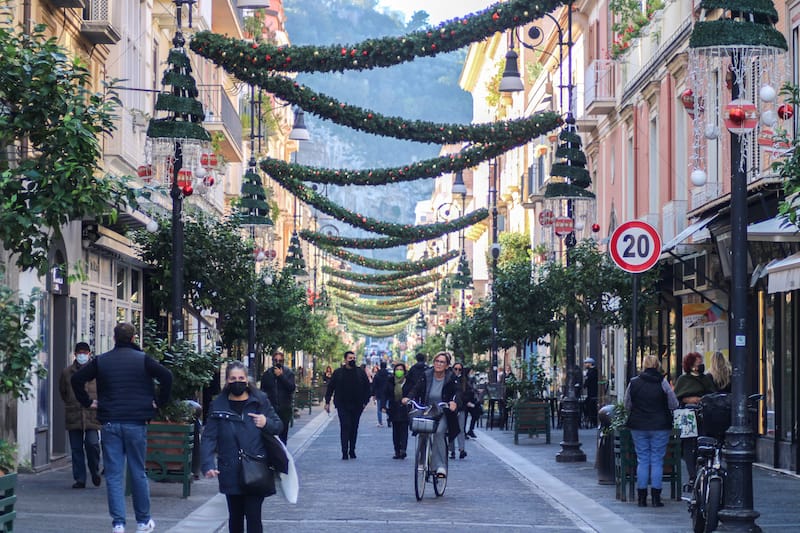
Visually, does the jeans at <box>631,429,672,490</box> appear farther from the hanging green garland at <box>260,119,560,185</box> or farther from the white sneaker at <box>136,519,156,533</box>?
the hanging green garland at <box>260,119,560,185</box>

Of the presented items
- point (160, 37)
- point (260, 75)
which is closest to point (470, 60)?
point (160, 37)

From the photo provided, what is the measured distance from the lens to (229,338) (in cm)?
3741

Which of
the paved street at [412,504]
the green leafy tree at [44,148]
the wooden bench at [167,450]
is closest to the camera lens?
the green leafy tree at [44,148]

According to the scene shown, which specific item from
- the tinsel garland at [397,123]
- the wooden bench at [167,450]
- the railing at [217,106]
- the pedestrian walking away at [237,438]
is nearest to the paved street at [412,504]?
the wooden bench at [167,450]

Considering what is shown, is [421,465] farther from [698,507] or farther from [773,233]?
[773,233]

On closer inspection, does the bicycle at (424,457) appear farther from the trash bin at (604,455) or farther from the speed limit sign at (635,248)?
the speed limit sign at (635,248)

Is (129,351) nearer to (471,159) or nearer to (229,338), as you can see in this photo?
(471,159)

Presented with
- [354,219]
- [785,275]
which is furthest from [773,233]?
[354,219]

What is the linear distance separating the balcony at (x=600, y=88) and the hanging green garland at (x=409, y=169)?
10622 mm

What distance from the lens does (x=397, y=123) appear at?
912 inches

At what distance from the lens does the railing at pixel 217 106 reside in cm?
4394

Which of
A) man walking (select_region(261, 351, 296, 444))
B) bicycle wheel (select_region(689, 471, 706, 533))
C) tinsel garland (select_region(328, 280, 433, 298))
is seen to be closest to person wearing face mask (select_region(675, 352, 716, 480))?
bicycle wheel (select_region(689, 471, 706, 533))

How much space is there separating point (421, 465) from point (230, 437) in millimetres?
7623

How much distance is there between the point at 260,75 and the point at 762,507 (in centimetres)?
872
